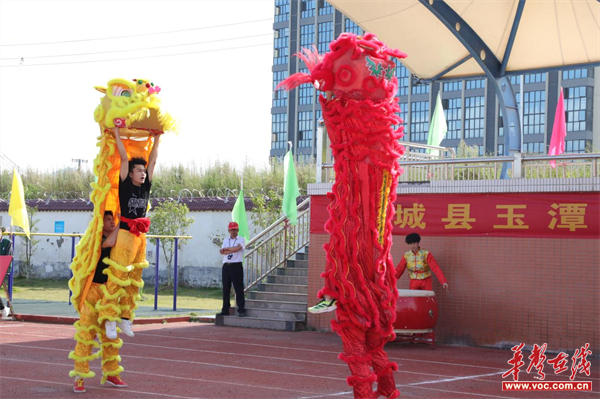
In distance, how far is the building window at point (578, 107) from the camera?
44656 millimetres

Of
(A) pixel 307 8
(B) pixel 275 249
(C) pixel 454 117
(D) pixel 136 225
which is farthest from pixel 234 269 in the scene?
(A) pixel 307 8

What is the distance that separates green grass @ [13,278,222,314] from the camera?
2111cm

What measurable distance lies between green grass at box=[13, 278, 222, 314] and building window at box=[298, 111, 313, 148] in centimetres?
3205

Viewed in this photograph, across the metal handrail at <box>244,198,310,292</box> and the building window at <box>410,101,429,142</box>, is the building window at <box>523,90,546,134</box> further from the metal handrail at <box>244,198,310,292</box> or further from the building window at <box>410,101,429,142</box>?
the metal handrail at <box>244,198,310,292</box>

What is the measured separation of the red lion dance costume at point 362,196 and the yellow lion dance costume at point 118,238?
2.93 m

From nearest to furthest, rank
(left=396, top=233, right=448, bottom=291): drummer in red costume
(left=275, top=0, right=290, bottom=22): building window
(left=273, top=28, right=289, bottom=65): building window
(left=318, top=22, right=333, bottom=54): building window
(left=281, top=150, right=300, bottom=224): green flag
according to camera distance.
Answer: (left=396, top=233, right=448, bottom=291): drummer in red costume, (left=281, top=150, right=300, bottom=224): green flag, (left=318, top=22, right=333, bottom=54): building window, (left=273, top=28, right=289, bottom=65): building window, (left=275, top=0, right=290, bottom=22): building window

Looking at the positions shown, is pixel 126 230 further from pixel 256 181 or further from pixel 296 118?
pixel 296 118

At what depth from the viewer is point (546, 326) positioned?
12938 mm

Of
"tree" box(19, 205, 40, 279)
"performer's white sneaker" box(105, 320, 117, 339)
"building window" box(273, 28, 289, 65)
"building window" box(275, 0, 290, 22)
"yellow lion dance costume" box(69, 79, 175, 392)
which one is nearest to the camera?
"performer's white sneaker" box(105, 320, 117, 339)

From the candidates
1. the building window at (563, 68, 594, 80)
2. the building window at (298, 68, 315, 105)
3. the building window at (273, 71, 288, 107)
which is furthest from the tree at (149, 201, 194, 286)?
the building window at (273, 71, 288, 107)

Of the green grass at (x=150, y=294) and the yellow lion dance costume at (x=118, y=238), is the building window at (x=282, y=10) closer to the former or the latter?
the green grass at (x=150, y=294)

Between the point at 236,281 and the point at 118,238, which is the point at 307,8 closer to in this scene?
the point at 236,281

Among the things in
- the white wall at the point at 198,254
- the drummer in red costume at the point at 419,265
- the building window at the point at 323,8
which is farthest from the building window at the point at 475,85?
the drummer in red costume at the point at 419,265

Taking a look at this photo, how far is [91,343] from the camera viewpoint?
907cm
